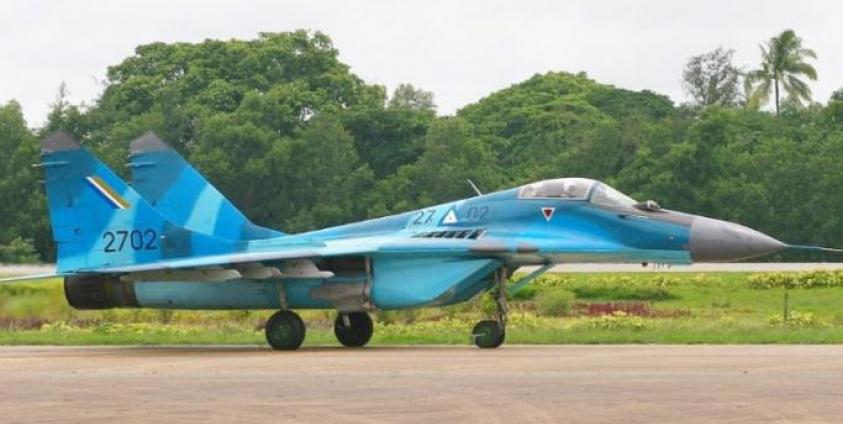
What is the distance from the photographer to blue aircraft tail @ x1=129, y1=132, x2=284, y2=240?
27.8 metres

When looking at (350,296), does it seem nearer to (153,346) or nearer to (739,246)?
(153,346)

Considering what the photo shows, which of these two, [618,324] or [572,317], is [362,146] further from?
[618,324]

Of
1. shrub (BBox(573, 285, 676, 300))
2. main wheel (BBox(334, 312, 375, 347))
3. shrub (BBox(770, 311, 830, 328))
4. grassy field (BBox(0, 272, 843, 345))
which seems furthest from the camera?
shrub (BBox(573, 285, 676, 300))

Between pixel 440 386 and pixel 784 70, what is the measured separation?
2859 inches

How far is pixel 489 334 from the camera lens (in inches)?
974

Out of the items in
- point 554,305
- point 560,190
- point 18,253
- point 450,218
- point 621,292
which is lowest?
point 554,305

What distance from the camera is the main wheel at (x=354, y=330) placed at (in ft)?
86.6

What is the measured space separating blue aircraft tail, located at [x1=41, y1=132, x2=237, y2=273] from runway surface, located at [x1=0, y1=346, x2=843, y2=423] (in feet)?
9.11

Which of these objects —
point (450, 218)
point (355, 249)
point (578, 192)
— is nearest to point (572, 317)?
point (450, 218)

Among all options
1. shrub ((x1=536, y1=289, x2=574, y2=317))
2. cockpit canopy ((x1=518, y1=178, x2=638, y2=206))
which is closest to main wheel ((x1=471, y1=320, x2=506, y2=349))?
cockpit canopy ((x1=518, y1=178, x2=638, y2=206))

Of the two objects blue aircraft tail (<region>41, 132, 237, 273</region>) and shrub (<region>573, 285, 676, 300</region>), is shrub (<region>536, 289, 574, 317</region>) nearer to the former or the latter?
shrub (<region>573, 285, 676, 300</region>)

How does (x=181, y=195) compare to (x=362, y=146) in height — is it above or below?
below

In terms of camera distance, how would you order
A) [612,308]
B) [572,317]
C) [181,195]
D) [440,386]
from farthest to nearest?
[612,308], [572,317], [181,195], [440,386]

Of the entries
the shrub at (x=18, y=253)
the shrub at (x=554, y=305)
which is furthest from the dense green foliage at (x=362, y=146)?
the shrub at (x=554, y=305)
